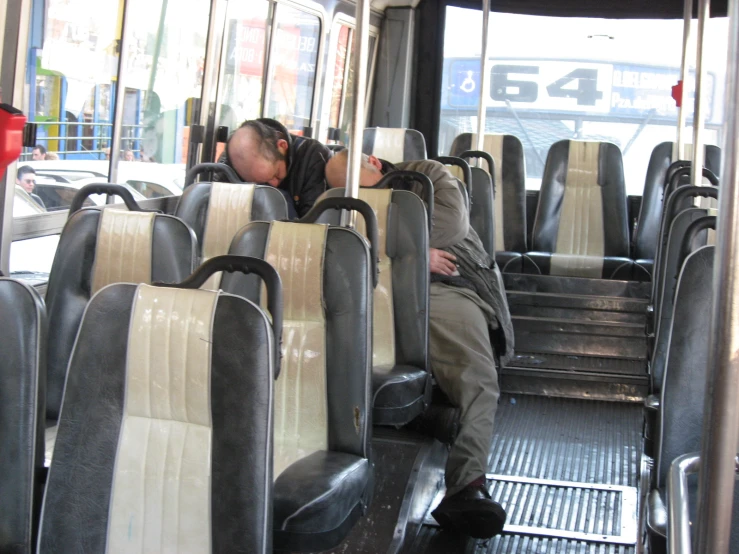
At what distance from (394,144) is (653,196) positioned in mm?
1695

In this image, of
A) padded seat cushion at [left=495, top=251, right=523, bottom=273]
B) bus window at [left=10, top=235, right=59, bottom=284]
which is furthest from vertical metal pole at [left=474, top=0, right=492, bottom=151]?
bus window at [left=10, top=235, right=59, bottom=284]

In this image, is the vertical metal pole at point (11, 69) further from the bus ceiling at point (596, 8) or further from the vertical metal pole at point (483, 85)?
the bus ceiling at point (596, 8)

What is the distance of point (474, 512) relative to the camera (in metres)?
3.20

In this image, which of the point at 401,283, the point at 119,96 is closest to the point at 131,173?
the point at 119,96

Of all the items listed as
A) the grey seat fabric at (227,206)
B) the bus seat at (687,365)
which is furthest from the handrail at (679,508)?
the grey seat fabric at (227,206)

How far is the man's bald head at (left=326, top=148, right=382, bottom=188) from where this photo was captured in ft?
12.5

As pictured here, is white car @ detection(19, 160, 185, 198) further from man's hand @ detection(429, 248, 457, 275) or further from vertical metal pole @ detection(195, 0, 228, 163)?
man's hand @ detection(429, 248, 457, 275)

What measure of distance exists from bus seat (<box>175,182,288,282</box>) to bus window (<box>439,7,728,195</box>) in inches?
146

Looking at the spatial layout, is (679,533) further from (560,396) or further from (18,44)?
(560,396)

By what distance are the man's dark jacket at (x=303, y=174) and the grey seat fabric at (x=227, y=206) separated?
2.28 ft

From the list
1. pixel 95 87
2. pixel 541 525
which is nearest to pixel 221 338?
pixel 541 525

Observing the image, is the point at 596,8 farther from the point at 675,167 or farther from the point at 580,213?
the point at 675,167

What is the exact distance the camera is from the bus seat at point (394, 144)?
614 cm

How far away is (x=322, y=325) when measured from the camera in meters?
2.56
